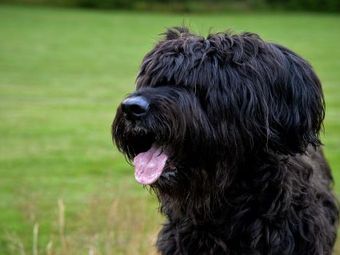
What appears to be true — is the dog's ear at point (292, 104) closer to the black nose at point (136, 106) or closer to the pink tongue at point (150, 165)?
the pink tongue at point (150, 165)

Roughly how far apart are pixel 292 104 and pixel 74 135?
10151 mm

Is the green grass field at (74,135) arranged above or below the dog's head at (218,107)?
below

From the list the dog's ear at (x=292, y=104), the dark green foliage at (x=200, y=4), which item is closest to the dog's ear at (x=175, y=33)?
the dog's ear at (x=292, y=104)

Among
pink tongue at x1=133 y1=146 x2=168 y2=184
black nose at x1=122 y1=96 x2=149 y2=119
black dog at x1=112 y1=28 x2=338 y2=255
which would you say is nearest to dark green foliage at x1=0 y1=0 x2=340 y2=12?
black dog at x1=112 y1=28 x2=338 y2=255

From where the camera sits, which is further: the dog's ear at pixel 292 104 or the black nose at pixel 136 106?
the dog's ear at pixel 292 104

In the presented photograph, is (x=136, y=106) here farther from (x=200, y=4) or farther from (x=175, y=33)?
(x=200, y=4)

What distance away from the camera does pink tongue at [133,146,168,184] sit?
3.80 meters

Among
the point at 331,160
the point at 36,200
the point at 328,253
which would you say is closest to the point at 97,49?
the point at 331,160

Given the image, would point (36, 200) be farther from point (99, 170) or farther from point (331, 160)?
point (331, 160)

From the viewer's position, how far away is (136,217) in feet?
22.1

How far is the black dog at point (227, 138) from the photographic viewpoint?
373cm

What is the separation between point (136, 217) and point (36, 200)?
7.02 ft

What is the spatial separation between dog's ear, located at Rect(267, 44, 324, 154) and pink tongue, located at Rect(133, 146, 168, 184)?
0.61 metres

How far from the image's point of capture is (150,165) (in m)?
3.84
